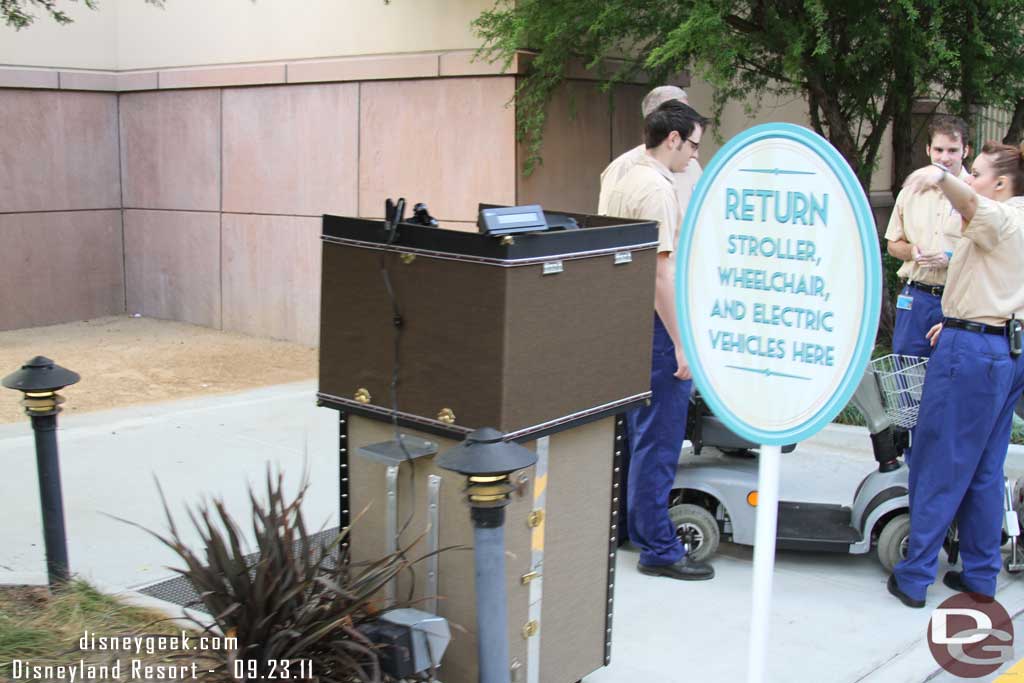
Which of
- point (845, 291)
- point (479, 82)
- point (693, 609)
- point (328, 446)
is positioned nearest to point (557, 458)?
point (845, 291)

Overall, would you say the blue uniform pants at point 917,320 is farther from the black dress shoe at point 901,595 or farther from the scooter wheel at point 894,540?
the black dress shoe at point 901,595

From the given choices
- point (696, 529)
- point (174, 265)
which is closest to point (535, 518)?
point (696, 529)

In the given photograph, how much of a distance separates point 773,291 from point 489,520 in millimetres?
1045

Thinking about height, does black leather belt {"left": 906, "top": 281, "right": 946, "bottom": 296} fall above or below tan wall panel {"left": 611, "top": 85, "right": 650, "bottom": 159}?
below

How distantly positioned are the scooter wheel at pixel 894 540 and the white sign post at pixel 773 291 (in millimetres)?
2546

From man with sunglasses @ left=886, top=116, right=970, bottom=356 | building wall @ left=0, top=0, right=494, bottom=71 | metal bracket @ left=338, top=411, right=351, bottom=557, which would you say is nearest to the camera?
metal bracket @ left=338, top=411, right=351, bottom=557

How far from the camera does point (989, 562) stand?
4.99 m

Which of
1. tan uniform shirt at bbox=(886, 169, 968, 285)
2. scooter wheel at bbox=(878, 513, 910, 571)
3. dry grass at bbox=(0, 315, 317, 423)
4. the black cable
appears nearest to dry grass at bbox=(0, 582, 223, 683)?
the black cable

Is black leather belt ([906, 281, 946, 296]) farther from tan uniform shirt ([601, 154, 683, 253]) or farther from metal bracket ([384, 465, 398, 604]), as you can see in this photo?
metal bracket ([384, 465, 398, 604])

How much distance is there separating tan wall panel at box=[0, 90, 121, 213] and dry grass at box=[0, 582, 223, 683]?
338 inches

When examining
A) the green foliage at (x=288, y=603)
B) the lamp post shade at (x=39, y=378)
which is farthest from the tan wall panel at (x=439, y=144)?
the green foliage at (x=288, y=603)

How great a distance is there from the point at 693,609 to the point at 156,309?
969 centimetres

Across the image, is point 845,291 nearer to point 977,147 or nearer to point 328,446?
point 328,446

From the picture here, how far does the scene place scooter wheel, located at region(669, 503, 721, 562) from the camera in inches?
211
